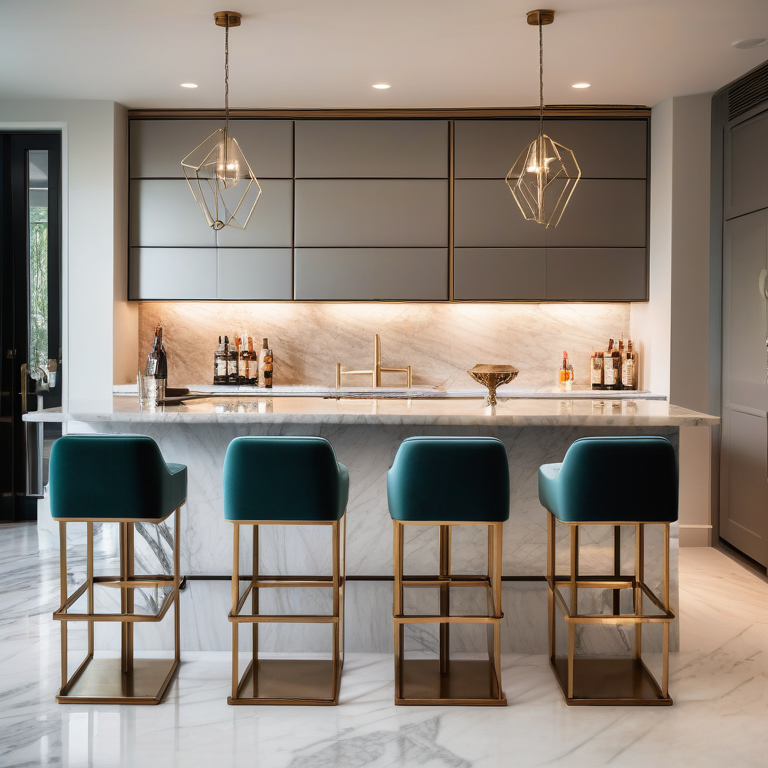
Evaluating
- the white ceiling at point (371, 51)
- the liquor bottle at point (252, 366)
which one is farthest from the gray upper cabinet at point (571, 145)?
the liquor bottle at point (252, 366)

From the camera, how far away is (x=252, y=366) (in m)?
4.98

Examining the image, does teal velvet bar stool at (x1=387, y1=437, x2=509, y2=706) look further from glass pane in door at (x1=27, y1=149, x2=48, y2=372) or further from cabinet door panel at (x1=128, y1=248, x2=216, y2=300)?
glass pane in door at (x1=27, y1=149, x2=48, y2=372)

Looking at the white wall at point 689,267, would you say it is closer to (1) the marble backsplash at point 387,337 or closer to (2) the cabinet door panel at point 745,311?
(2) the cabinet door panel at point 745,311

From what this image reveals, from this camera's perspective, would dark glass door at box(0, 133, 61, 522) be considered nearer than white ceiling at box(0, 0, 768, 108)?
No

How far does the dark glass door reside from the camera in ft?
15.6

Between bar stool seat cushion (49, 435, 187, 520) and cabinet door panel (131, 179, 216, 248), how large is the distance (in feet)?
8.56

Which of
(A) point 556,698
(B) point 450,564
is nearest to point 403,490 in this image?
(B) point 450,564

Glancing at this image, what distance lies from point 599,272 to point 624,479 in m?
2.63

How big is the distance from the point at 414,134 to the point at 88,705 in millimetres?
3737

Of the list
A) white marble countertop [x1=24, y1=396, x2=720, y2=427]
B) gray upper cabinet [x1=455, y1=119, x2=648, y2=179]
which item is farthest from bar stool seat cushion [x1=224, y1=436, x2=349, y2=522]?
gray upper cabinet [x1=455, y1=119, x2=648, y2=179]

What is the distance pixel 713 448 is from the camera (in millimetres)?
4523

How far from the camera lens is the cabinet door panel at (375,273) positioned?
4719mm

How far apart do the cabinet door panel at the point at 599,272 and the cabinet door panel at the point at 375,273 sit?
2.48ft

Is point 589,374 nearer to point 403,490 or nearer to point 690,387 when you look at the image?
point 690,387
